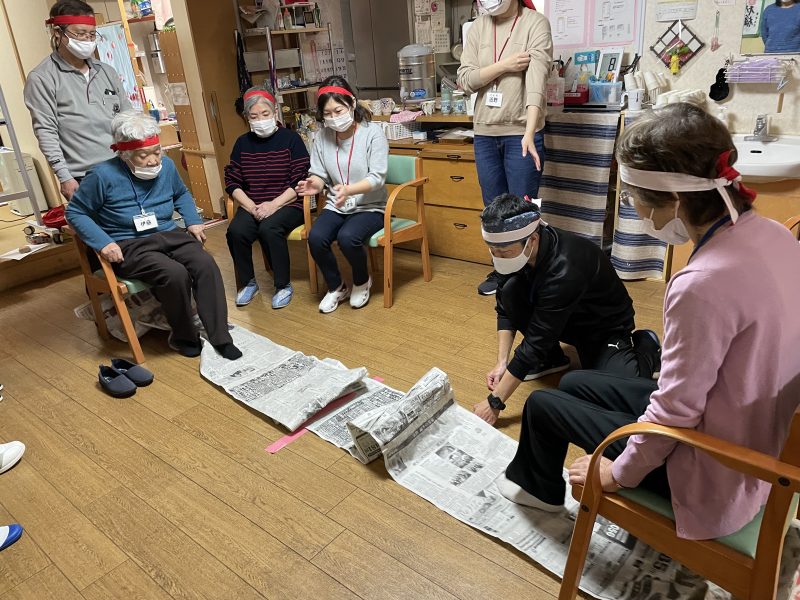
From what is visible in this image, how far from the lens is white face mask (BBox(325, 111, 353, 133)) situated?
3.10 m

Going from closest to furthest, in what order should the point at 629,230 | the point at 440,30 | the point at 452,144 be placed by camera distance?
the point at 629,230
the point at 452,144
the point at 440,30

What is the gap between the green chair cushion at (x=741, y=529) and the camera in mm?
1123

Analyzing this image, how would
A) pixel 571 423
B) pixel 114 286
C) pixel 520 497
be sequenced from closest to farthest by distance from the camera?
pixel 571 423 → pixel 520 497 → pixel 114 286

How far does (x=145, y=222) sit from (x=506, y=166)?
181 centimetres

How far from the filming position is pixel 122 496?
1.99 meters

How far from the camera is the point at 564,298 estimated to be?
6.30 ft

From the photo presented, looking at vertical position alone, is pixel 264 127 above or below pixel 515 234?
above

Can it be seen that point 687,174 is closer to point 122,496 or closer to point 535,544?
point 535,544

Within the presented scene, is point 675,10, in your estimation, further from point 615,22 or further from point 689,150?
point 689,150

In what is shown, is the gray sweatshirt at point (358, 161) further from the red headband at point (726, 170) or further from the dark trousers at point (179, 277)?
the red headband at point (726, 170)

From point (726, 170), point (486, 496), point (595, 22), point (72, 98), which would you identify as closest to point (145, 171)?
point (72, 98)

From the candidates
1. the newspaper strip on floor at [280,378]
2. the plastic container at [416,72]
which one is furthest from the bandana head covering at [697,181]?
the plastic container at [416,72]

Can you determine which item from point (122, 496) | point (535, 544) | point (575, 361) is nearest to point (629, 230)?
point (575, 361)

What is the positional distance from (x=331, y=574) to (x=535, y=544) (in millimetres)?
568
